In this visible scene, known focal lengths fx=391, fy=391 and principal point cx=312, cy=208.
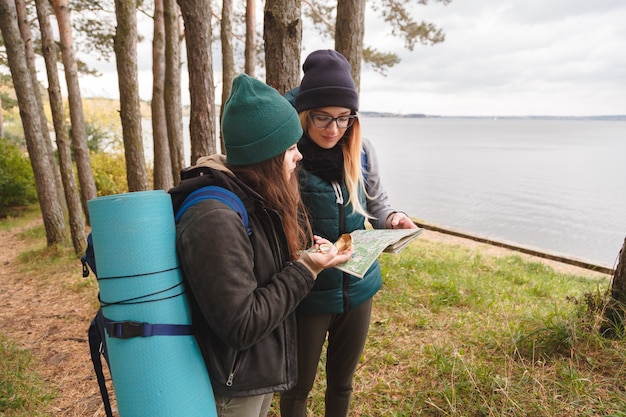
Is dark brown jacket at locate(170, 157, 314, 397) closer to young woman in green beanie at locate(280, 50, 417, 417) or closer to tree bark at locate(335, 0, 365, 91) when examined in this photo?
young woman in green beanie at locate(280, 50, 417, 417)

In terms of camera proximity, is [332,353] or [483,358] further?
[483,358]

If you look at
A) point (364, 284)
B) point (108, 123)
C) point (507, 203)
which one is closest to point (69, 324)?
point (364, 284)

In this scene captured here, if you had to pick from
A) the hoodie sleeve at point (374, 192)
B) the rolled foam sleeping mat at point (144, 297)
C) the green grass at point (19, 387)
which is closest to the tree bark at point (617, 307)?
the hoodie sleeve at point (374, 192)

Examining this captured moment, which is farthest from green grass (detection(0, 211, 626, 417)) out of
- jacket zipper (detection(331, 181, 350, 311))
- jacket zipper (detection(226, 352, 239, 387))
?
jacket zipper (detection(226, 352, 239, 387))

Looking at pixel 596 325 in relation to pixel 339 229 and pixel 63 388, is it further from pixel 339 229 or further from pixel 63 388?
pixel 63 388

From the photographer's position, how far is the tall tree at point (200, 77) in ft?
13.8

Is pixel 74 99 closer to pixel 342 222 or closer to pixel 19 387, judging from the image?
pixel 19 387

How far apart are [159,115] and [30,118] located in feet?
7.65

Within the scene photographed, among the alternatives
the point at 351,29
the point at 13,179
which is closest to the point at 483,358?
the point at 351,29

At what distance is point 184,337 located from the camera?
1268 mm

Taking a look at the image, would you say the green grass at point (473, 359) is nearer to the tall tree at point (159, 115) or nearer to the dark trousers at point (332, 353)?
the dark trousers at point (332, 353)

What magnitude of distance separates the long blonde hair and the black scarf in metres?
0.03

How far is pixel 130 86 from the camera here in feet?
17.0

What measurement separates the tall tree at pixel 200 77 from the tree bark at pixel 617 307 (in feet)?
13.6
